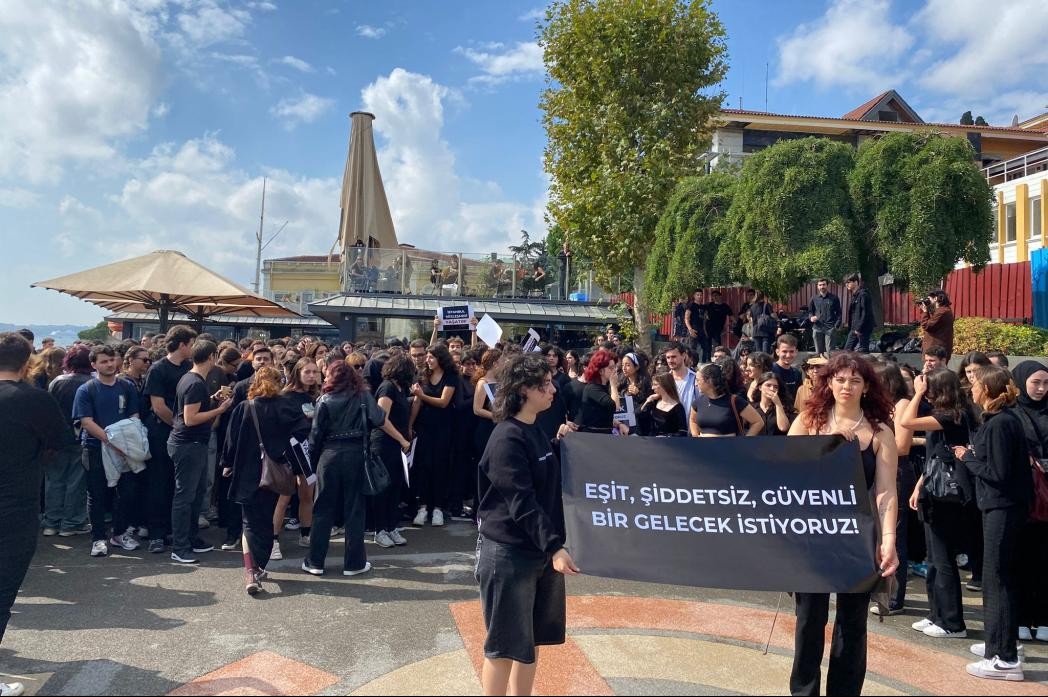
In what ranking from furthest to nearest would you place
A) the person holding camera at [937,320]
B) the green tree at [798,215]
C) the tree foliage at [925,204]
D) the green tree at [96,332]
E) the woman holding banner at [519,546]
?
the green tree at [96,332], the green tree at [798,215], the tree foliage at [925,204], the person holding camera at [937,320], the woman holding banner at [519,546]

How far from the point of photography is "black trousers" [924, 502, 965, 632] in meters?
5.07

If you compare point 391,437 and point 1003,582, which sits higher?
point 391,437

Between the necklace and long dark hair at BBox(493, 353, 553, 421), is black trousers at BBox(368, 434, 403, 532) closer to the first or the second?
long dark hair at BBox(493, 353, 553, 421)

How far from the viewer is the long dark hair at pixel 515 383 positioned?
3.53 metres

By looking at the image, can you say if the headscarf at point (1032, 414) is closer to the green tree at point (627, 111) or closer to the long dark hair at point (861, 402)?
the long dark hair at point (861, 402)

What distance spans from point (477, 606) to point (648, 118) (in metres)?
16.7

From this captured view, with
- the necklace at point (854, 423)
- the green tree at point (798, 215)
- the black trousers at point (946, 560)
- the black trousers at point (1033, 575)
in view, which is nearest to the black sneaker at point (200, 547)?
the necklace at point (854, 423)

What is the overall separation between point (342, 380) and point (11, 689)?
303cm

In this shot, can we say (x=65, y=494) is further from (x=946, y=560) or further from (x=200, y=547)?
(x=946, y=560)

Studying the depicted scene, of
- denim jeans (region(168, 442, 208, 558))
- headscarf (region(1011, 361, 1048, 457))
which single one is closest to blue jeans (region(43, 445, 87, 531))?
denim jeans (region(168, 442, 208, 558))

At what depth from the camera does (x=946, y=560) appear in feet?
16.7

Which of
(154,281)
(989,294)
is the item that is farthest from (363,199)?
(989,294)

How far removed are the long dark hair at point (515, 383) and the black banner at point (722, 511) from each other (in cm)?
48

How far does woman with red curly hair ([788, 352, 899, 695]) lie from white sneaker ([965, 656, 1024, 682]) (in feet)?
4.27
